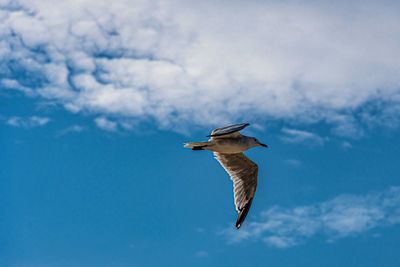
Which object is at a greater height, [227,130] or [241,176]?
[241,176]

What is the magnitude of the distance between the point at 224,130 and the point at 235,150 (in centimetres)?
157

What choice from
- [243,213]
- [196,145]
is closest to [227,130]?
[196,145]

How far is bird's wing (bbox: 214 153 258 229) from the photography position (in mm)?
19672

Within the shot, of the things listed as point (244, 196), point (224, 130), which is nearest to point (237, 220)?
point (244, 196)

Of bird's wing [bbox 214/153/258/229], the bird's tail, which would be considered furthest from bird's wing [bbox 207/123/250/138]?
bird's wing [bbox 214/153/258/229]

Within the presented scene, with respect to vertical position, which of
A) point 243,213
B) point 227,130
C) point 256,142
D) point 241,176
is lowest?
point 243,213

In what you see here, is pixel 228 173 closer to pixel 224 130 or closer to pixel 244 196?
pixel 244 196

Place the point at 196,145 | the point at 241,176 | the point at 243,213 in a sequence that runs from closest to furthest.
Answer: the point at 196,145 → the point at 243,213 → the point at 241,176

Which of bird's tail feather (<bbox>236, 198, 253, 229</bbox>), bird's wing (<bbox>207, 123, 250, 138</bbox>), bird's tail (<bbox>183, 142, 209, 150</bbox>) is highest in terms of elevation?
bird's tail (<bbox>183, 142, 209, 150</bbox>)

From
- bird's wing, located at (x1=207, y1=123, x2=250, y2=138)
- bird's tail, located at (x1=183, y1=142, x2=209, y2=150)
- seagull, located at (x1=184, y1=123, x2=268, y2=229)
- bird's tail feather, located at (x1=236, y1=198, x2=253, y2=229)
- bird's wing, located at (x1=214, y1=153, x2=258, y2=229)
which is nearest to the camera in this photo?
bird's wing, located at (x1=207, y1=123, x2=250, y2=138)

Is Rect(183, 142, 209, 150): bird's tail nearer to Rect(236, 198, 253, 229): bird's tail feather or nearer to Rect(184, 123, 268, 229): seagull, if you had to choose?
Rect(184, 123, 268, 229): seagull

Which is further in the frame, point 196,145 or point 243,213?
point 243,213

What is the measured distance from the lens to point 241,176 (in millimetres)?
19906

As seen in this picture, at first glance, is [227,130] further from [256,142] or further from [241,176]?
[241,176]
